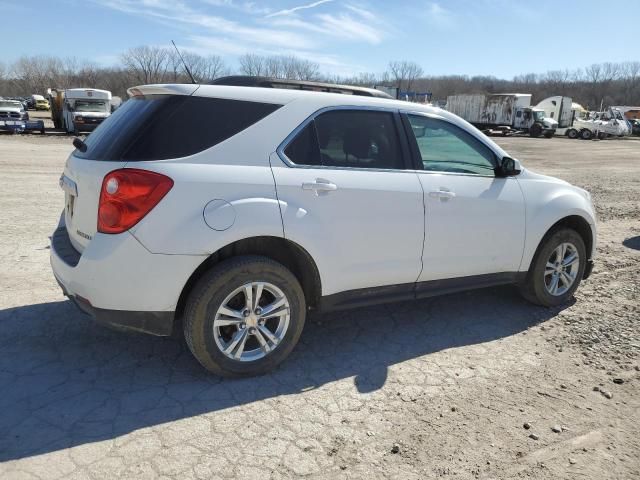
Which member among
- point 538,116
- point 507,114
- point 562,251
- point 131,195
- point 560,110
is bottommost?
point 562,251

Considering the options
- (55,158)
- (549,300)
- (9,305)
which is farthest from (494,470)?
(55,158)

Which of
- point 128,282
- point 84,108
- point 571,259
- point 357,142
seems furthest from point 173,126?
point 84,108

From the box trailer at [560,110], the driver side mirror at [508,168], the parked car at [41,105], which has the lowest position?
→ the driver side mirror at [508,168]

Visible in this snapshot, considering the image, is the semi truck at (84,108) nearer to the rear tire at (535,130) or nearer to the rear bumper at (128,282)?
the rear bumper at (128,282)

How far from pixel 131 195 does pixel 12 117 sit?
102ft

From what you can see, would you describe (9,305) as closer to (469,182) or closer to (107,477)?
(107,477)

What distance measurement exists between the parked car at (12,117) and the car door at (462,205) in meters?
29.8

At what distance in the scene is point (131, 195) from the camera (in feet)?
9.29

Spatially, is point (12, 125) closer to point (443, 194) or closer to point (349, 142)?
point (349, 142)

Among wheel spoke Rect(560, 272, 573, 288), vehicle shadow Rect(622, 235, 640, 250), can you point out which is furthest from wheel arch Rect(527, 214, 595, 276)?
vehicle shadow Rect(622, 235, 640, 250)

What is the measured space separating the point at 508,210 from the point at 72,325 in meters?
3.68

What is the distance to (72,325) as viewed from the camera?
3.97m

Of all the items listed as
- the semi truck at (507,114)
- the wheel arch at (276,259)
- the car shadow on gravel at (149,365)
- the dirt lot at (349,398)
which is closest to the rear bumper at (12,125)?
the dirt lot at (349,398)

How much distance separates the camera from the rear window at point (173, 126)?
9.77 ft
